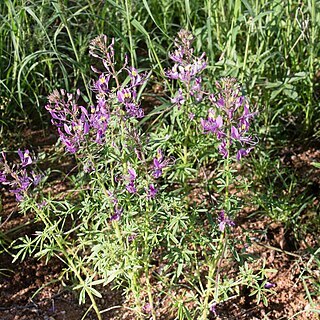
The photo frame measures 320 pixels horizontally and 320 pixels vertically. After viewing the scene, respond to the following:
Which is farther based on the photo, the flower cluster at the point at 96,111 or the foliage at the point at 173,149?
the foliage at the point at 173,149

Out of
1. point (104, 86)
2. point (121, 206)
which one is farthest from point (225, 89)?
point (121, 206)

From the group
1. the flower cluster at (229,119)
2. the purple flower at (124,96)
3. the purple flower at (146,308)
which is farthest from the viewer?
the purple flower at (146,308)

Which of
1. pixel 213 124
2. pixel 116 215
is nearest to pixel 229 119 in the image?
pixel 213 124

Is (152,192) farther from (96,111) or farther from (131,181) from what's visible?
(96,111)

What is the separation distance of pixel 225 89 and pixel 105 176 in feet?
1.89

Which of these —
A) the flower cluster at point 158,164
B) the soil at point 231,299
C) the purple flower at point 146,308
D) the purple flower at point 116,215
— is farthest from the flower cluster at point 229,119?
the purple flower at point 146,308

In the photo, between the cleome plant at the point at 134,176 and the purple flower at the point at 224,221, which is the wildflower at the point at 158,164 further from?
the purple flower at the point at 224,221

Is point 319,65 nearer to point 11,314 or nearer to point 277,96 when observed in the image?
point 277,96

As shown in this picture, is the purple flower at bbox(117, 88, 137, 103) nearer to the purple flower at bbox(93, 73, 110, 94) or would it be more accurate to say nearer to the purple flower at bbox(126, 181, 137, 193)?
the purple flower at bbox(93, 73, 110, 94)

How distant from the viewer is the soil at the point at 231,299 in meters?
2.63

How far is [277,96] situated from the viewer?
10.5 ft

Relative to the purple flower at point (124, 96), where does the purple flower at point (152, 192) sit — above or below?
below

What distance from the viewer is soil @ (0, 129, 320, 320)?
263 centimetres

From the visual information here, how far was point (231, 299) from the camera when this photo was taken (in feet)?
8.77
